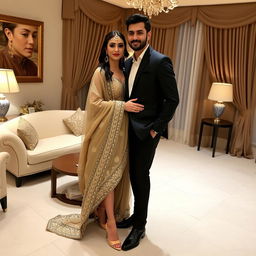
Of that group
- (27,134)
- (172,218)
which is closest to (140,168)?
(172,218)

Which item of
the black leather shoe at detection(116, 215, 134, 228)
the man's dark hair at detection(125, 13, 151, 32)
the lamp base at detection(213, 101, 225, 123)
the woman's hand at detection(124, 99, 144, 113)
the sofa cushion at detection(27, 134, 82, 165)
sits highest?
the man's dark hair at detection(125, 13, 151, 32)

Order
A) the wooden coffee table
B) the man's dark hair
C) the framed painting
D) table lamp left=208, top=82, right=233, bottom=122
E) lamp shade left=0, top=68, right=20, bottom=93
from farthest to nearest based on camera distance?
table lamp left=208, top=82, right=233, bottom=122
the framed painting
lamp shade left=0, top=68, right=20, bottom=93
the wooden coffee table
the man's dark hair

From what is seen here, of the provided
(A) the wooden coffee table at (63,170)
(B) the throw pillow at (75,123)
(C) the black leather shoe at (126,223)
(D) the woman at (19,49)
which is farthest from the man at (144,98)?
(D) the woman at (19,49)

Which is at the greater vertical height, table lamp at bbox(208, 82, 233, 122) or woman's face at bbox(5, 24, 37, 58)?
woman's face at bbox(5, 24, 37, 58)

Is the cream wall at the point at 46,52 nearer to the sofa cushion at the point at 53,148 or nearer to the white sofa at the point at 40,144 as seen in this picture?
the white sofa at the point at 40,144

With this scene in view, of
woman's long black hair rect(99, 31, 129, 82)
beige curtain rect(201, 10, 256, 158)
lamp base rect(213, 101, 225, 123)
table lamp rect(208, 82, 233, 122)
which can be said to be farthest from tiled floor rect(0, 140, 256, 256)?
woman's long black hair rect(99, 31, 129, 82)

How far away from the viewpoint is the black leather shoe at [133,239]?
7.01ft

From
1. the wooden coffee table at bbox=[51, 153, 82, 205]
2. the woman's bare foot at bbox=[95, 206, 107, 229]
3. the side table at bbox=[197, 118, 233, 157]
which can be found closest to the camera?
the woman's bare foot at bbox=[95, 206, 107, 229]

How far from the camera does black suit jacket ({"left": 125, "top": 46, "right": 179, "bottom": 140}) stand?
1938mm

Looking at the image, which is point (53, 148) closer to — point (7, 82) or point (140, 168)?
point (7, 82)

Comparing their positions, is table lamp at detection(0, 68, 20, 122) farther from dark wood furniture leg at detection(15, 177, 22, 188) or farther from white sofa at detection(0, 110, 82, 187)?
dark wood furniture leg at detection(15, 177, 22, 188)

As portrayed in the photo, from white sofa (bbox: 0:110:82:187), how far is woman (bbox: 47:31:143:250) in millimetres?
1022

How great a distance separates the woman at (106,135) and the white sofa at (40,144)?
1022 millimetres

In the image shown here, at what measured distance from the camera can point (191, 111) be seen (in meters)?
5.16
